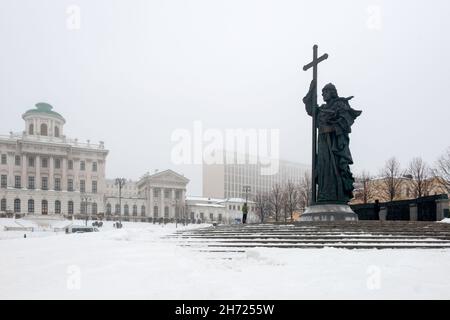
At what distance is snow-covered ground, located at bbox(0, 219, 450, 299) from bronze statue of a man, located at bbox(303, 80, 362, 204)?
7988 millimetres

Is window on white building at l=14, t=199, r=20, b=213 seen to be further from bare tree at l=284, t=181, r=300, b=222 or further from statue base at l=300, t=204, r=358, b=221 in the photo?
statue base at l=300, t=204, r=358, b=221

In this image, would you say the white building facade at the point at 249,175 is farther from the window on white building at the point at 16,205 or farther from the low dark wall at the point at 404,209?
the low dark wall at the point at 404,209

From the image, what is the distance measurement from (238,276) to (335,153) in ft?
41.2

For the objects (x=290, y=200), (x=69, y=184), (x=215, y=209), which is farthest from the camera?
(x=215, y=209)

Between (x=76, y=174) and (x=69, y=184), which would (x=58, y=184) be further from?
(x=76, y=174)

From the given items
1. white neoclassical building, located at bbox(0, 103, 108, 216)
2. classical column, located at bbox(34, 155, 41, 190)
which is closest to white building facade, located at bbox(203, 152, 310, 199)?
white neoclassical building, located at bbox(0, 103, 108, 216)

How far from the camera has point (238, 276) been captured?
7.39 m

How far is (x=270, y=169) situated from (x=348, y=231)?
121 m

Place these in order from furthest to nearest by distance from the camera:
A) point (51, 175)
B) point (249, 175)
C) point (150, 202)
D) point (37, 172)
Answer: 1. point (249, 175)
2. point (150, 202)
3. point (51, 175)
4. point (37, 172)

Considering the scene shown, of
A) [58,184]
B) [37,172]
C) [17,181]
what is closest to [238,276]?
[37,172]

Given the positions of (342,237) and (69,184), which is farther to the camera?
(69,184)

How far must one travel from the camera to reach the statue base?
1743 centimetres
